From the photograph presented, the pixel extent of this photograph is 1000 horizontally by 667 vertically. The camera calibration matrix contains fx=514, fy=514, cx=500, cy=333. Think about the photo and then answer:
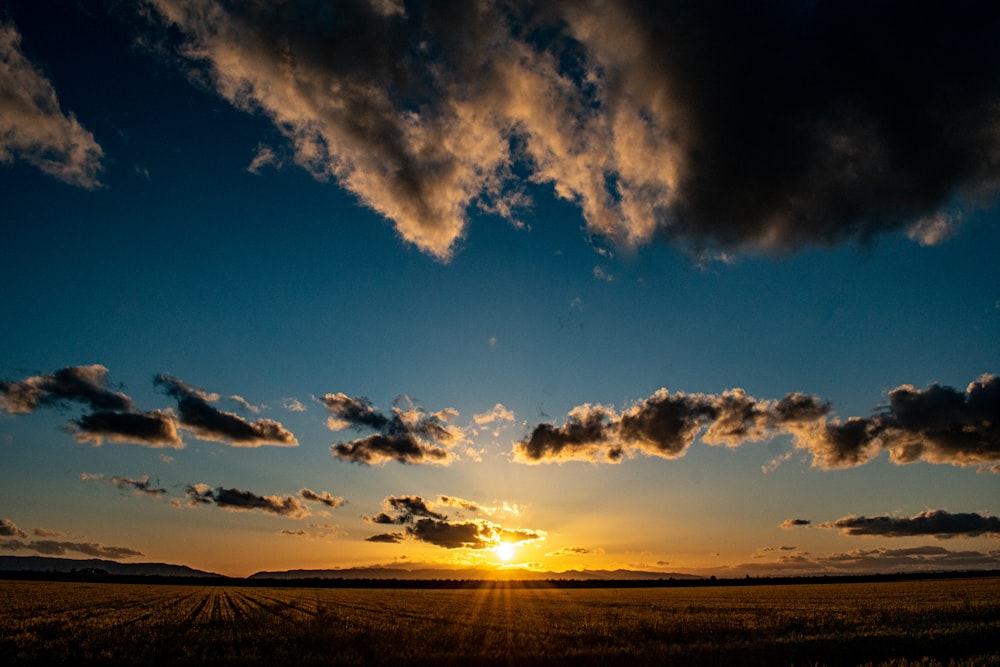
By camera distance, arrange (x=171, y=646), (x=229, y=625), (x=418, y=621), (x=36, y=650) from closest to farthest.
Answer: (x=36, y=650), (x=171, y=646), (x=229, y=625), (x=418, y=621)

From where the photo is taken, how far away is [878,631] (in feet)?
70.2

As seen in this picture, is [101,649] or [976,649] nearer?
[101,649]

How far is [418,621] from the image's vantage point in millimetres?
27531

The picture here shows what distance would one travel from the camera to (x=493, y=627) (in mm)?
23906

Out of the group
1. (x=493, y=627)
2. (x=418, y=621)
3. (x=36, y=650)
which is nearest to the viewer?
(x=36, y=650)

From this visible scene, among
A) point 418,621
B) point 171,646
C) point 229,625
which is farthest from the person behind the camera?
point 418,621

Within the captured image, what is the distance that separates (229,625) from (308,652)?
39.1ft

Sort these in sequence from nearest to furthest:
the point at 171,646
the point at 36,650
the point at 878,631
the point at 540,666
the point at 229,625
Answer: the point at 540,666, the point at 36,650, the point at 171,646, the point at 878,631, the point at 229,625

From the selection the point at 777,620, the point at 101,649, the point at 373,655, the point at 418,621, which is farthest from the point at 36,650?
the point at 777,620

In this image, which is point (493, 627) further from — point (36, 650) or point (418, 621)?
point (36, 650)

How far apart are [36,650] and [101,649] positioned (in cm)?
181

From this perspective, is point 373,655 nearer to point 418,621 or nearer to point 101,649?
point 101,649

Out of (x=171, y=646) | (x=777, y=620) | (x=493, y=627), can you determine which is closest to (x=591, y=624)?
(x=493, y=627)

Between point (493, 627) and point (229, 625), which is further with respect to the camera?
point (229, 625)
